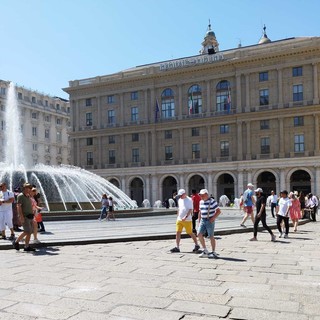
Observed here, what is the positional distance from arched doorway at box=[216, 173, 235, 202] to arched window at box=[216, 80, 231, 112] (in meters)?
8.64

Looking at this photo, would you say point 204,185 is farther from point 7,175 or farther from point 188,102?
point 7,175

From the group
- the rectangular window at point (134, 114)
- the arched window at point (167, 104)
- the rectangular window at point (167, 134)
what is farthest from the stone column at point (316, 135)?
the rectangular window at point (134, 114)

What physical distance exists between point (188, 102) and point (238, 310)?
51.4m

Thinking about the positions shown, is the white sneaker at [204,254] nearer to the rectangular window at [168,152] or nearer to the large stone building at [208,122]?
the large stone building at [208,122]

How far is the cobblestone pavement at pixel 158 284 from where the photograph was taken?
5.32 metres

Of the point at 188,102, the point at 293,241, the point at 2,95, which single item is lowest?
the point at 293,241

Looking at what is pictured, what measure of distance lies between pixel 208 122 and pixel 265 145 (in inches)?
305

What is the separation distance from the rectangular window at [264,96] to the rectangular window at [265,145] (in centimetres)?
429

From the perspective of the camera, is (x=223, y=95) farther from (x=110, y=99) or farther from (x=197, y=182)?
(x=110, y=99)

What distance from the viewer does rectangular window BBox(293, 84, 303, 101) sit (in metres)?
49.3

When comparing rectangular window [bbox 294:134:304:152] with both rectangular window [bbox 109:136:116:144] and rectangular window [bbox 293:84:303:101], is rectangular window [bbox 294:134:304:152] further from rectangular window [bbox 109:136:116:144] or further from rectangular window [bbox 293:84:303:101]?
rectangular window [bbox 109:136:116:144]

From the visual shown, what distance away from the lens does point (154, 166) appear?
185 ft

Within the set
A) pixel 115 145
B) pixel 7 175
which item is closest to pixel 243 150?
pixel 115 145

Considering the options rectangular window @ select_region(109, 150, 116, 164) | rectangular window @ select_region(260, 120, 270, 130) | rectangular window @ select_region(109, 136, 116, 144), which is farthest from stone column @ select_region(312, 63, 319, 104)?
rectangular window @ select_region(109, 150, 116, 164)
